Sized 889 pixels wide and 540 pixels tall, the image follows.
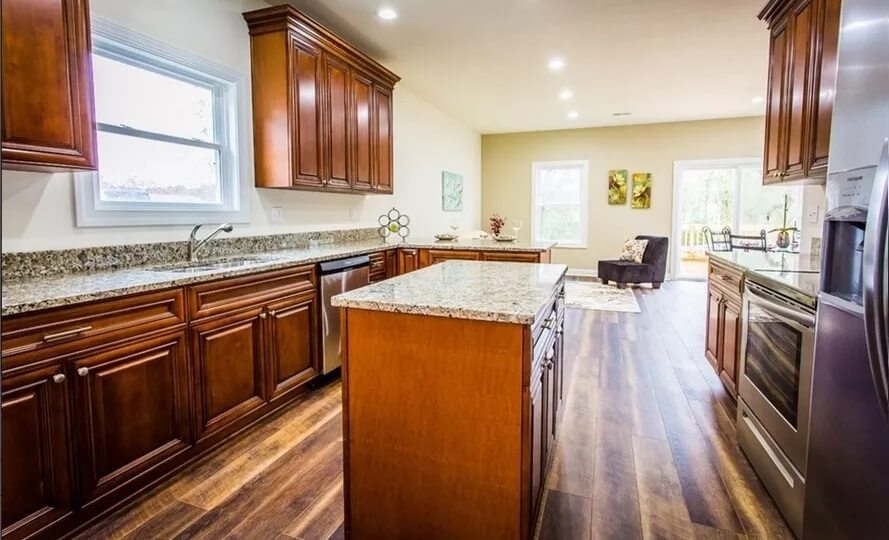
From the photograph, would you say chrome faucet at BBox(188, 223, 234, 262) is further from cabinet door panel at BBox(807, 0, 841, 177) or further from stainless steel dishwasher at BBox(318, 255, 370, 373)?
cabinet door panel at BBox(807, 0, 841, 177)

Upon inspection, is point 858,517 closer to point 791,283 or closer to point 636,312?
point 791,283

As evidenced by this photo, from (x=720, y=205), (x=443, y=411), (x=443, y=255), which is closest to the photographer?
(x=443, y=411)

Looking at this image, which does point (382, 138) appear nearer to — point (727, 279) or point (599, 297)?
point (727, 279)

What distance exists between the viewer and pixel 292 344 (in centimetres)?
293

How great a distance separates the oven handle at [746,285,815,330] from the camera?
174 centimetres

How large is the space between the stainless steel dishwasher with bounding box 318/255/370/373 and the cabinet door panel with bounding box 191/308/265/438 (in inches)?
22.4

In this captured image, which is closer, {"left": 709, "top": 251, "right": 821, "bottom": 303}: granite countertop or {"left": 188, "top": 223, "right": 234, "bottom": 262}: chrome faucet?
{"left": 709, "top": 251, "right": 821, "bottom": 303}: granite countertop

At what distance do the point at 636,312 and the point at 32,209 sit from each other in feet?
17.7

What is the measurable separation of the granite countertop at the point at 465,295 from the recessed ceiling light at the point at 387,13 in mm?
2260

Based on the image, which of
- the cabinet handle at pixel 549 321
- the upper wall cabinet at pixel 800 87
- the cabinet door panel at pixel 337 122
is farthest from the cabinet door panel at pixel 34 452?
the upper wall cabinet at pixel 800 87

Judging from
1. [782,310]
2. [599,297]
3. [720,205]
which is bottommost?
[599,297]

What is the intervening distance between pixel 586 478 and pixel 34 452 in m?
2.16

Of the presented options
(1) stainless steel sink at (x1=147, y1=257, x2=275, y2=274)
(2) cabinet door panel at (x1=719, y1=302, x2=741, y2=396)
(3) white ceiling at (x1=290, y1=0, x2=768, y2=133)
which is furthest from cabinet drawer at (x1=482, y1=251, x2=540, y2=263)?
(1) stainless steel sink at (x1=147, y1=257, x2=275, y2=274)

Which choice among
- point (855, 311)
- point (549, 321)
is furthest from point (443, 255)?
point (855, 311)
